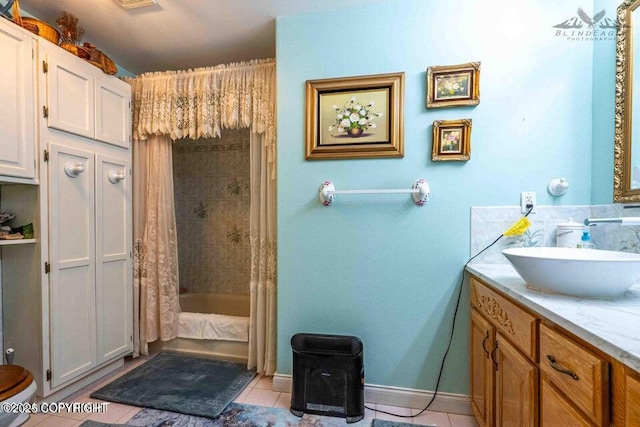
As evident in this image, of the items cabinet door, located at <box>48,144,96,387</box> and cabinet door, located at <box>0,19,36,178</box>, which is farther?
cabinet door, located at <box>48,144,96,387</box>

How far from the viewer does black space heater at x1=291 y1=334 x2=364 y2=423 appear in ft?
5.10

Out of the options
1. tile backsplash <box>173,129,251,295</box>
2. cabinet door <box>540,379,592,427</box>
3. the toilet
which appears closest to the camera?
cabinet door <box>540,379,592,427</box>

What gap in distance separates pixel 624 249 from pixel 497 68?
112 centimetres

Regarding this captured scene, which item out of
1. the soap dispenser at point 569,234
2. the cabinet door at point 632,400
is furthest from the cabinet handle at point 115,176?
the soap dispenser at point 569,234

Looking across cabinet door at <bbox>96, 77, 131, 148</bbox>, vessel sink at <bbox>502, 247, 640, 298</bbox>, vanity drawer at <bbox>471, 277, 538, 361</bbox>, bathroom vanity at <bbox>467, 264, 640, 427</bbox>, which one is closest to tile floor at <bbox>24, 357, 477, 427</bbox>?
bathroom vanity at <bbox>467, 264, 640, 427</bbox>

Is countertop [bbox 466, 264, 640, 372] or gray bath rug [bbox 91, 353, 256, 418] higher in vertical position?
countertop [bbox 466, 264, 640, 372]

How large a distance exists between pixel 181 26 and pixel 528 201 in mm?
2500

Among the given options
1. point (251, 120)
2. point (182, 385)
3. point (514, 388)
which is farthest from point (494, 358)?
point (251, 120)

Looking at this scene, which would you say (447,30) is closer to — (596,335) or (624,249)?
(624,249)

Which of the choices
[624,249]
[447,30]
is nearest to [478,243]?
[624,249]

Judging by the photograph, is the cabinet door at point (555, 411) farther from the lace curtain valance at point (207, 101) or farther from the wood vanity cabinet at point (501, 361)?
the lace curtain valance at point (207, 101)

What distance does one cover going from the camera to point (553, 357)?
0.81 meters

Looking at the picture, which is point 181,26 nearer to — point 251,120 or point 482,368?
point 251,120

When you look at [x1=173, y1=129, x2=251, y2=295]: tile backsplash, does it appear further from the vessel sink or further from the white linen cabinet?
the vessel sink
